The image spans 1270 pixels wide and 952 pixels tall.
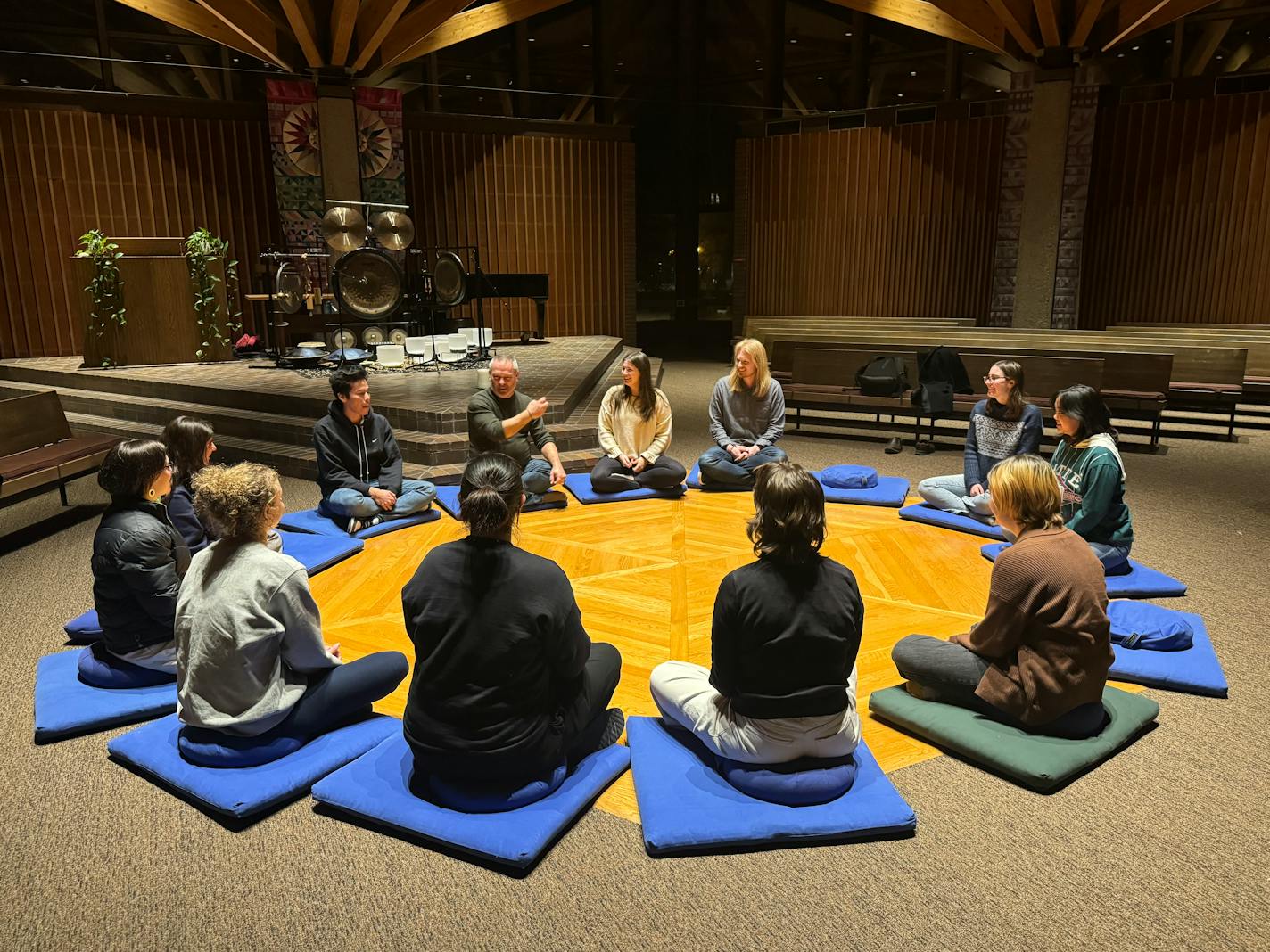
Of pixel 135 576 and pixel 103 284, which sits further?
pixel 103 284

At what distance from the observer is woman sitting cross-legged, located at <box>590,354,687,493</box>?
5.94 m

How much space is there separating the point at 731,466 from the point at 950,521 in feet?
5.01

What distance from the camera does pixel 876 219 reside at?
14219mm

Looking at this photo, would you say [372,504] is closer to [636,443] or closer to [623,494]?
[623,494]

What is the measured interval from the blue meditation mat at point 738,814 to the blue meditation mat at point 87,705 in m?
1.82

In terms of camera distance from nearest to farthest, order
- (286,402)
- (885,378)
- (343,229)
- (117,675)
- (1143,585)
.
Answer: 1. (117,675)
2. (1143,585)
3. (286,402)
4. (885,378)
5. (343,229)

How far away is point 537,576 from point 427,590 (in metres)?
0.30

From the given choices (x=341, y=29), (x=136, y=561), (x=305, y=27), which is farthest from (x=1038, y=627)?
(x=305, y=27)

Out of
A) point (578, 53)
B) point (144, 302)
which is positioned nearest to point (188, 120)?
point (144, 302)

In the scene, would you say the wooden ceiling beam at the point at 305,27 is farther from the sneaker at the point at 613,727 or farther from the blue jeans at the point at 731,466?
the sneaker at the point at 613,727

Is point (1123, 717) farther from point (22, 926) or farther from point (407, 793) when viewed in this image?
point (22, 926)

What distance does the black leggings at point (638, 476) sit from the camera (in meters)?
5.94

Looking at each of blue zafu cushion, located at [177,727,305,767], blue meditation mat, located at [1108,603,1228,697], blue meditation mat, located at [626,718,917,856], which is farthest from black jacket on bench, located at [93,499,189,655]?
blue meditation mat, located at [1108,603,1228,697]

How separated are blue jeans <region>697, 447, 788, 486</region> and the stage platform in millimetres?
1246
